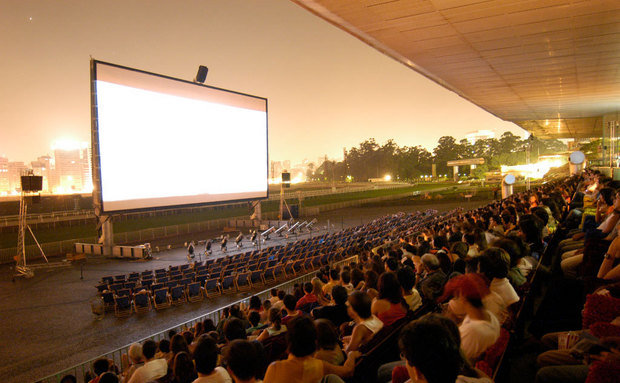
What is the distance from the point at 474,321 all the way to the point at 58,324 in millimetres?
9994

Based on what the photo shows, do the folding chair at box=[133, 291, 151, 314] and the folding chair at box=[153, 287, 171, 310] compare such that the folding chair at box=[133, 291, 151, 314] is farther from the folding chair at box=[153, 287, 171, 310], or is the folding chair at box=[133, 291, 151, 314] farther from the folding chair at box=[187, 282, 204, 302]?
the folding chair at box=[187, 282, 204, 302]

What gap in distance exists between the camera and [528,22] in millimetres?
6020

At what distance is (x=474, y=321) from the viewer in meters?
2.17

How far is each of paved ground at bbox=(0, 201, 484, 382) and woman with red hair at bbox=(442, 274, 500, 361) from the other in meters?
7.18

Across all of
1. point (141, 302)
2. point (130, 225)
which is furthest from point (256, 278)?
point (130, 225)

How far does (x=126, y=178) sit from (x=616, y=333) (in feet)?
47.7

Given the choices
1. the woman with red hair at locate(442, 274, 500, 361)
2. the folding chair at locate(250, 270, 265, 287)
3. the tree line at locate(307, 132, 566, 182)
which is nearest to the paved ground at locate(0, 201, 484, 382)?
the folding chair at locate(250, 270, 265, 287)

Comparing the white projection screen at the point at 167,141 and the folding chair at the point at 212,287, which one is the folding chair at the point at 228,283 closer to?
the folding chair at the point at 212,287

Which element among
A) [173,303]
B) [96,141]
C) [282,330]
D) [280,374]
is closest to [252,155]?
[96,141]

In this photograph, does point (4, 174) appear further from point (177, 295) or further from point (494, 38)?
point (494, 38)

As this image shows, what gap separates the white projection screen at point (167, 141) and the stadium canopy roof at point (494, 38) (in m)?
10.1

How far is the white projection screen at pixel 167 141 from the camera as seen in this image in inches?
513

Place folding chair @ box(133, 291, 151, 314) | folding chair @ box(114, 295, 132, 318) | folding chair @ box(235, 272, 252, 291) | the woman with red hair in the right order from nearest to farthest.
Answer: the woman with red hair → folding chair @ box(114, 295, 132, 318) → folding chair @ box(133, 291, 151, 314) → folding chair @ box(235, 272, 252, 291)

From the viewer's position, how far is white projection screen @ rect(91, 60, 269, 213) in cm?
1304
